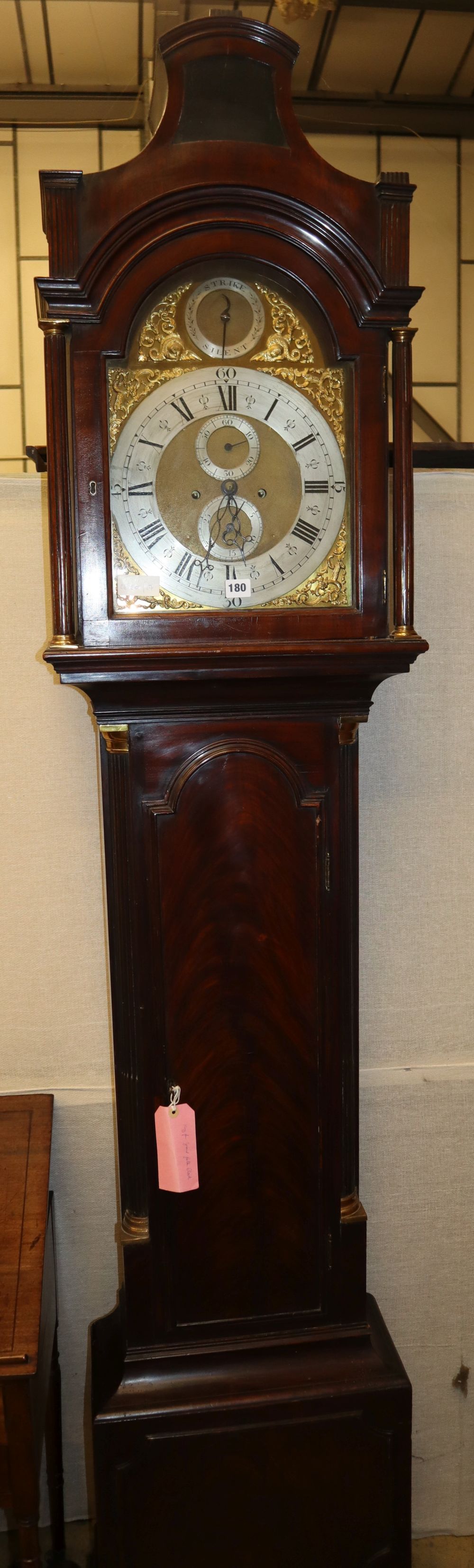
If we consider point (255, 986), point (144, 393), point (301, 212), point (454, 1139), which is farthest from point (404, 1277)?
point (301, 212)

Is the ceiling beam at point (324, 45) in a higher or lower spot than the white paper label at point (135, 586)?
higher

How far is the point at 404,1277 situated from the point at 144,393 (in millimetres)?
1358

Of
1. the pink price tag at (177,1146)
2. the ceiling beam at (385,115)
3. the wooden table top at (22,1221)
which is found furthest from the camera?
the ceiling beam at (385,115)

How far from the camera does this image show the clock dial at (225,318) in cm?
113

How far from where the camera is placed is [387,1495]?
130 centimetres

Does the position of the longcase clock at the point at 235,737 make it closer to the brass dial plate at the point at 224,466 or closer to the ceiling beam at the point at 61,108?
the brass dial plate at the point at 224,466

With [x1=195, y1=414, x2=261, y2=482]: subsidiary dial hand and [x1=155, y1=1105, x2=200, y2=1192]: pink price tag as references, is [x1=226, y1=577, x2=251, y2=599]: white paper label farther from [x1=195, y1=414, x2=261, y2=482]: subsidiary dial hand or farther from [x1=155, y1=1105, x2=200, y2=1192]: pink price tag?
[x1=155, y1=1105, x2=200, y2=1192]: pink price tag

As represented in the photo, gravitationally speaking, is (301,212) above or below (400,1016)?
above

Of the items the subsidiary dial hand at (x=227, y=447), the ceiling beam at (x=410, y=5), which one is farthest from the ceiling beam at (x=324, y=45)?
the subsidiary dial hand at (x=227, y=447)

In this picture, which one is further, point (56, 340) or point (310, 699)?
point (310, 699)

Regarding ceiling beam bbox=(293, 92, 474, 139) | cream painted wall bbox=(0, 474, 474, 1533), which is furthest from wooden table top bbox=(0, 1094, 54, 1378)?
ceiling beam bbox=(293, 92, 474, 139)

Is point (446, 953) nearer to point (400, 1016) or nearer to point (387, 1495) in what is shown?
point (400, 1016)

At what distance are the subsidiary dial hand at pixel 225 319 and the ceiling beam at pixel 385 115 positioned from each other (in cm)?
80

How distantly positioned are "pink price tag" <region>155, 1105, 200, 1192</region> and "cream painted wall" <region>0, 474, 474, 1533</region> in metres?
0.36
